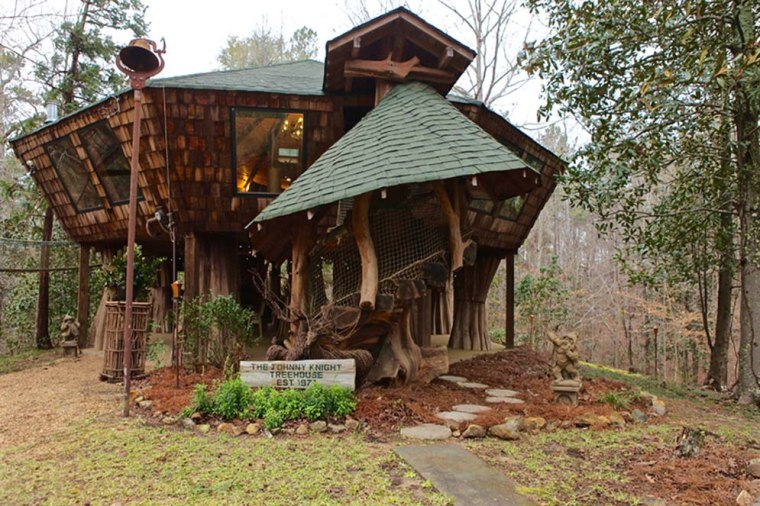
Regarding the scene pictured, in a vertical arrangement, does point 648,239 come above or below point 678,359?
above

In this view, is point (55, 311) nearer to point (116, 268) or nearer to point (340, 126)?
point (116, 268)

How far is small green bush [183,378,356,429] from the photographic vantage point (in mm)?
4965

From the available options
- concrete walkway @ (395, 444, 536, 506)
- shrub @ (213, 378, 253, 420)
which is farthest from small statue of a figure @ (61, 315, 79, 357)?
concrete walkway @ (395, 444, 536, 506)

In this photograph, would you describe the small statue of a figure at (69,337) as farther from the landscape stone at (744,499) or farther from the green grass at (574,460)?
the landscape stone at (744,499)

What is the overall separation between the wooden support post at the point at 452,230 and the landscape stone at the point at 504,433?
2.21 meters

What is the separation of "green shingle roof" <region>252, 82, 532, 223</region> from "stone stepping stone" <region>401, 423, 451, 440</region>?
2.40m

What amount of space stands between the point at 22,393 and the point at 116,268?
7.65 feet

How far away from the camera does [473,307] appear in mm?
11914

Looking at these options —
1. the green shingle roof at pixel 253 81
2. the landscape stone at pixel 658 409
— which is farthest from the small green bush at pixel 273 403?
the green shingle roof at pixel 253 81

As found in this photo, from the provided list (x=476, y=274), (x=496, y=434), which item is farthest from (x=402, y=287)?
(x=476, y=274)

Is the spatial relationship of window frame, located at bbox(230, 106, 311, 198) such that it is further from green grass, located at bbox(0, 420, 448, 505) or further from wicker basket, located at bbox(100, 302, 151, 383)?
green grass, located at bbox(0, 420, 448, 505)

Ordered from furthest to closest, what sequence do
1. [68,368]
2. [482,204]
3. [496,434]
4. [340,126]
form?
1. [482,204]
2. [68,368]
3. [340,126]
4. [496,434]

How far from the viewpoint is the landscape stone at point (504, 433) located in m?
4.58

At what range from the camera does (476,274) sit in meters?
12.1
